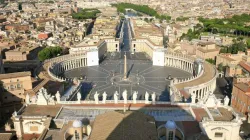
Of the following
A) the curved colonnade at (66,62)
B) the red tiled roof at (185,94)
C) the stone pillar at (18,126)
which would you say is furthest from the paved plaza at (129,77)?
the stone pillar at (18,126)

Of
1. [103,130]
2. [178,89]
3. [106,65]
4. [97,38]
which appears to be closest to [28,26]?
[97,38]

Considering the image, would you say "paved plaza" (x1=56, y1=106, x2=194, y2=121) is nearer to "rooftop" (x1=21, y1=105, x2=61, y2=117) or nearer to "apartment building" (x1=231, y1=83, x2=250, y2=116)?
"rooftop" (x1=21, y1=105, x2=61, y2=117)

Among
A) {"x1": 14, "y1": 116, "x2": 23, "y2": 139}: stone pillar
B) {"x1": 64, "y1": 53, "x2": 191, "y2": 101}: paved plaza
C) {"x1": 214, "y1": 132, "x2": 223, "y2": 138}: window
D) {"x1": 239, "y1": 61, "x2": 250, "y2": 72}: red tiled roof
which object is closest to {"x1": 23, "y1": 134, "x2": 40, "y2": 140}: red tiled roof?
{"x1": 14, "y1": 116, "x2": 23, "y2": 139}: stone pillar

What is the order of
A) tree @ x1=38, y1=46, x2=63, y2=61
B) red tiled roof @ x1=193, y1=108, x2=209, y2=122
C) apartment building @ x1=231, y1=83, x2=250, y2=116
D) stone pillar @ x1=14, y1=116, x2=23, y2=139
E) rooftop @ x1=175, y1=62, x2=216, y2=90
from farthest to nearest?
1. tree @ x1=38, y1=46, x2=63, y2=61
2. rooftop @ x1=175, y1=62, x2=216, y2=90
3. apartment building @ x1=231, y1=83, x2=250, y2=116
4. red tiled roof @ x1=193, y1=108, x2=209, y2=122
5. stone pillar @ x1=14, y1=116, x2=23, y2=139

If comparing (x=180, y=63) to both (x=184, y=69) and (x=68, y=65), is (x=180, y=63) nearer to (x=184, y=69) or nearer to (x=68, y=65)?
(x=184, y=69)

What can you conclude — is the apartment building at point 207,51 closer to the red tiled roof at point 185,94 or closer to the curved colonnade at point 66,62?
the red tiled roof at point 185,94

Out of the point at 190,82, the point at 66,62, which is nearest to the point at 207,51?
the point at 190,82
